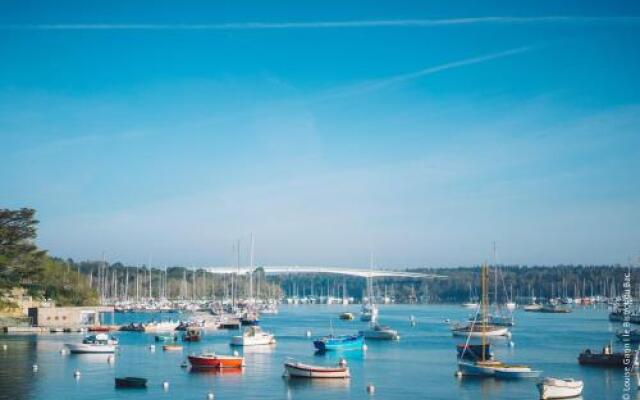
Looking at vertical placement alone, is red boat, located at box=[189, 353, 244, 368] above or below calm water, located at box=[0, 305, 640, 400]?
above

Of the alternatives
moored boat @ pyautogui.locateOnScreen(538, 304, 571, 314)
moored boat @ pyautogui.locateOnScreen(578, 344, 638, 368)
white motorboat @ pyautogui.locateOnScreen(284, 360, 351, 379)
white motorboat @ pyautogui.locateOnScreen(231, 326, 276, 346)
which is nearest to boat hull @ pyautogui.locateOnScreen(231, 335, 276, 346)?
white motorboat @ pyautogui.locateOnScreen(231, 326, 276, 346)

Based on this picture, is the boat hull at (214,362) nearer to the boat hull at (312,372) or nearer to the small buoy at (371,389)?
the boat hull at (312,372)

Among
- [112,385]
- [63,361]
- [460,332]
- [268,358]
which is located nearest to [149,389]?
[112,385]

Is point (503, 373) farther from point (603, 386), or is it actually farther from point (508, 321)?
point (508, 321)

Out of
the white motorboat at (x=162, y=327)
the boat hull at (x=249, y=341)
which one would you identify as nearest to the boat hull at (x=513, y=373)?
the boat hull at (x=249, y=341)

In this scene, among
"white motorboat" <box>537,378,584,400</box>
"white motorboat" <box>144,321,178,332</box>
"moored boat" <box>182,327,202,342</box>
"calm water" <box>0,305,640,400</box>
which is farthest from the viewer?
"white motorboat" <box>144,321,178,332</box>

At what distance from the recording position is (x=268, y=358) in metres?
60.1

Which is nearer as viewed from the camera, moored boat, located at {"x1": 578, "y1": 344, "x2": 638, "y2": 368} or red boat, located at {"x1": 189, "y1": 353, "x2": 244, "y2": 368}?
red boat, located at {"x1": 189, "y1": 353, "x2": 244, "y2": 368}

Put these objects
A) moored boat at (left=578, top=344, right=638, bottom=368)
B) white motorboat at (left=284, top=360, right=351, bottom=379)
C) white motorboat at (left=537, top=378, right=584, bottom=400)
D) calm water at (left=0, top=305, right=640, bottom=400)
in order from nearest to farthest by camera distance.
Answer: white motorboat at (left=537, top=378, right=584, bottom=400) < calm water at (left=0, top=305, right=640, bottom=400) < white motorboat at (left=284, top=360, right=351, bottom=379) < moored boat at (left=578, top=344, right=638, bottom=368)

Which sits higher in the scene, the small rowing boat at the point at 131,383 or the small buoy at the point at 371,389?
the small rowing boat at the point at 131,383

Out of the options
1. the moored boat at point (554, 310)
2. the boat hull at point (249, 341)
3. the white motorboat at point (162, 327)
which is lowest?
the moored boat at point (554, 310)

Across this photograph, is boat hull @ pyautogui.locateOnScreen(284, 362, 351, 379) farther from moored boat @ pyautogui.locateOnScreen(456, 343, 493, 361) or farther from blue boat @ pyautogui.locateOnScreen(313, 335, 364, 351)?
blue boat @ pyautogui.locateOnScreen(313, 335, 364, 351)

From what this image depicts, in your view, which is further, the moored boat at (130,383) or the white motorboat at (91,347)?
the white motorboat at (91,347)

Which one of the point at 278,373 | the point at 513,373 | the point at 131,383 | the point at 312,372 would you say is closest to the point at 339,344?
the point at 278,373
